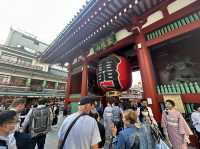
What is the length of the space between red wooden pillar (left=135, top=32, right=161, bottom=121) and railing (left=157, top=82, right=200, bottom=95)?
23 cm

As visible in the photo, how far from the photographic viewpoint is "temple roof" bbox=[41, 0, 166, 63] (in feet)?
11.4

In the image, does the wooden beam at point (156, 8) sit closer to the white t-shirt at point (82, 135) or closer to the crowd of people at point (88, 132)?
the crowd of people at point (88, 132)

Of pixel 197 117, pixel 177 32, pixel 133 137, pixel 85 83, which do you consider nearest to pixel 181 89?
pixel 197 117

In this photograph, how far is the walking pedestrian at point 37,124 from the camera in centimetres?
265

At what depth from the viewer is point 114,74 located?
4051 mm

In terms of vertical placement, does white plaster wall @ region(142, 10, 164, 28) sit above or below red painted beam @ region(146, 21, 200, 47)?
above

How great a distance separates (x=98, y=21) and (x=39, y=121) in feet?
12.3

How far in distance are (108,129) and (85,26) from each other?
4106 millimetres

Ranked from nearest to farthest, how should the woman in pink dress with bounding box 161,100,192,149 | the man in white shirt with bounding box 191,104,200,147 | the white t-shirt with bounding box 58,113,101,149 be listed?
the white t-shirt with bounding box 58,113,101,149, the woman in pink dress with bounding box 161,100,192,149, the man in white shirt with bounding box 191,104,200,147

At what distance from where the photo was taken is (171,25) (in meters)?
3.45

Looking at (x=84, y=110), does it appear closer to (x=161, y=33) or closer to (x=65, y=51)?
(x=161, y=33)

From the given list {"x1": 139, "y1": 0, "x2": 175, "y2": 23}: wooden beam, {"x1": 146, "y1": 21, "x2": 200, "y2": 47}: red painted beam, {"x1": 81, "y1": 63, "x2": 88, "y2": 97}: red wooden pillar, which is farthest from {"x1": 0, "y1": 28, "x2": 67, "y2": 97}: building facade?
{"x1": 146, "y1": 21, "x2": 200, "y2": 47}: red painted beam

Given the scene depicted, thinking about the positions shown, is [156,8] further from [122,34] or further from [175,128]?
[175,128]

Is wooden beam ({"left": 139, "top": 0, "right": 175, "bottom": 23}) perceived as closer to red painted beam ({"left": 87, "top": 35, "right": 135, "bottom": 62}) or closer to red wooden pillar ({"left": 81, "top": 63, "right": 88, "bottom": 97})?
red painted beam ({"left": 87, "top": 35, "right": 135, "bottom": 62})
